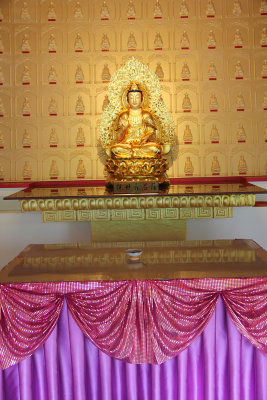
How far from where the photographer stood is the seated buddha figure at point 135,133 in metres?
4.59

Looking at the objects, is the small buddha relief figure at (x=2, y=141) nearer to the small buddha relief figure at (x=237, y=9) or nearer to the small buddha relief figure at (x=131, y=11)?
the small buddha relief figure at (x=131, y=11)

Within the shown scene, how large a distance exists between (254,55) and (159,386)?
433 centimetres

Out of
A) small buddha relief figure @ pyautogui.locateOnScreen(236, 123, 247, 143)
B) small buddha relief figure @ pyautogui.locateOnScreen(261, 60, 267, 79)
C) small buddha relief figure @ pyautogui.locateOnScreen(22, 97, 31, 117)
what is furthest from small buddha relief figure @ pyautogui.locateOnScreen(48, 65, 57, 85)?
small buddha relief figure @ pyautogui.locateOnScreen(261, 60, 267, 79)

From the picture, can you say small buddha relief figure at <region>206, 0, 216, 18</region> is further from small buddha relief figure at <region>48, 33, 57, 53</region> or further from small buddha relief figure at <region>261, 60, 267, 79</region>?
small buddha relief figure at <region>48, 33, 57, 53</region>

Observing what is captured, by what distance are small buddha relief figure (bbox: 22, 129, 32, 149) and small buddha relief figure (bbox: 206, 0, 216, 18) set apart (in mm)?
2648

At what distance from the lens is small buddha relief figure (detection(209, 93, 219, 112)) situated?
16.6 ft

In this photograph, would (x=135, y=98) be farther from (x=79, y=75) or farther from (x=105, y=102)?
(x=79, y=75)

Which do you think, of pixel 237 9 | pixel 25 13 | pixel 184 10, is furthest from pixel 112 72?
pixel 237 9

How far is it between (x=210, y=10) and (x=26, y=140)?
277 centimetres

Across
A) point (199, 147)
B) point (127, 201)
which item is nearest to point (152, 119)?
point (199, 147)

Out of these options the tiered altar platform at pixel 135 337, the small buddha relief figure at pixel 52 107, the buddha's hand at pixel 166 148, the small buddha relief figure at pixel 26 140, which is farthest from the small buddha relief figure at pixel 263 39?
the tiered altar platform at pixel 135 337

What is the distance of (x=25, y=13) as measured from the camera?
16.4 ft

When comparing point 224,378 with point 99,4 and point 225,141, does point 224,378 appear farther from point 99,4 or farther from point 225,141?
point 99,4

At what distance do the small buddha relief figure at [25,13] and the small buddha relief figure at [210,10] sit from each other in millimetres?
2191
